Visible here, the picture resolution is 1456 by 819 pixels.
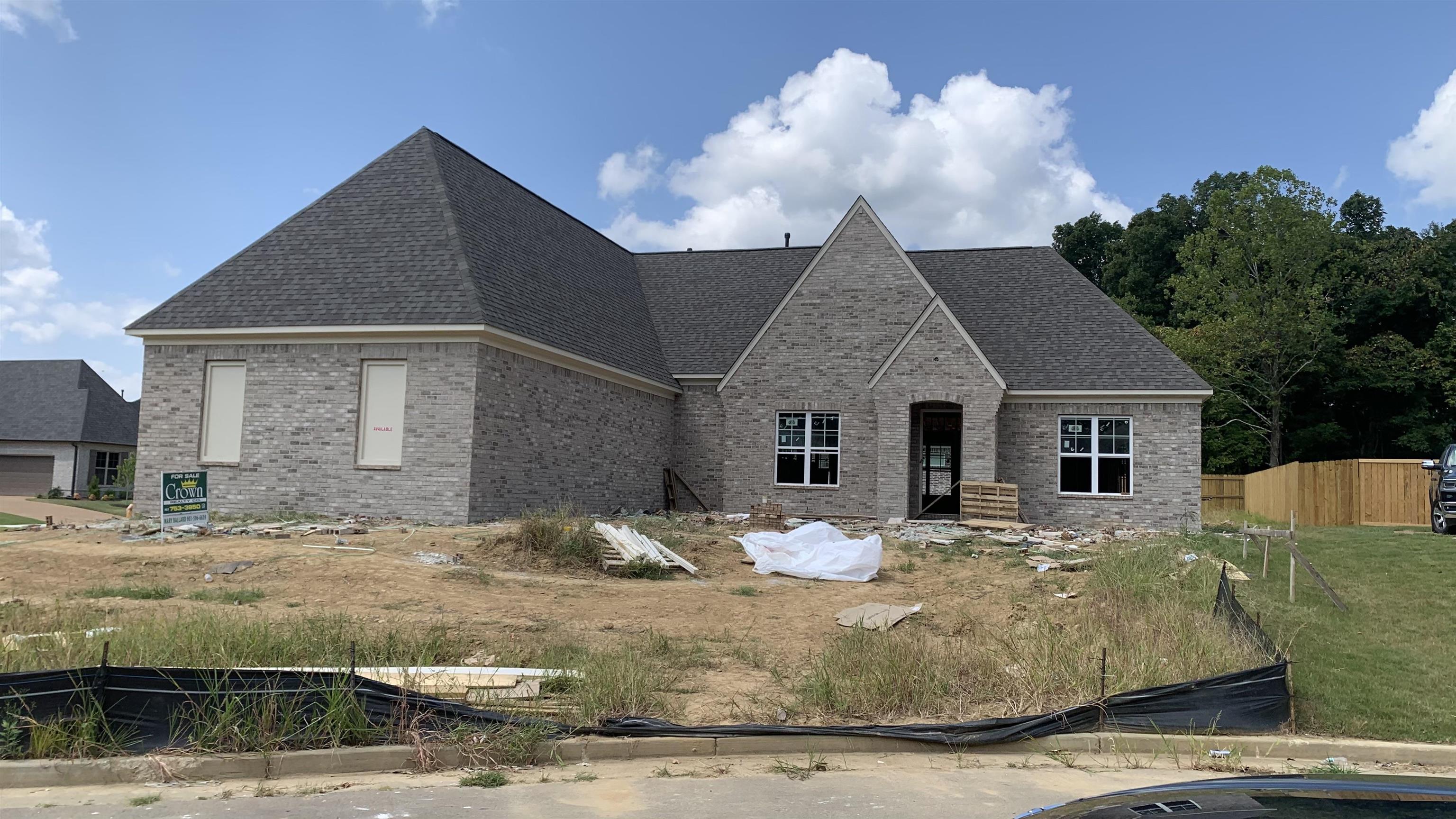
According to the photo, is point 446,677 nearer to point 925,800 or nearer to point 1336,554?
point 925,800

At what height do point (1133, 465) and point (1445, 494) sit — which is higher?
point (1133, 465)

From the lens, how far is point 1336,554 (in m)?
18.0

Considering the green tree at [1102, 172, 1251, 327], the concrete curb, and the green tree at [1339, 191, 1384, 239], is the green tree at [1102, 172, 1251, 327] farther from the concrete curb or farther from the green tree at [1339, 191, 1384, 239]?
the concrete curb

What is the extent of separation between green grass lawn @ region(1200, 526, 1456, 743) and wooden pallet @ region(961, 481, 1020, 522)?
4970 mm

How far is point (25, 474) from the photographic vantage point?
142 feet

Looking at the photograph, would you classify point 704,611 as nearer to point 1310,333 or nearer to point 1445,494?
point 1445,494

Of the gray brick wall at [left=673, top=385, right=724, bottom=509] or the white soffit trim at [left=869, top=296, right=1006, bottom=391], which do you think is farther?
the gray brick wall at [left=673, top=385, right=724, bottom=509]

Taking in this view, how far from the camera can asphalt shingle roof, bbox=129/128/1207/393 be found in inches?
780

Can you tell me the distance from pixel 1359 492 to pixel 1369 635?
20.5 meters

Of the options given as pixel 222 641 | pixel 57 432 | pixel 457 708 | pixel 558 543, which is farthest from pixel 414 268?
pixel 57 432

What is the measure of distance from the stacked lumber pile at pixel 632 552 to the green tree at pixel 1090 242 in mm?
58572

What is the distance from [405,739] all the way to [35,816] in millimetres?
2116

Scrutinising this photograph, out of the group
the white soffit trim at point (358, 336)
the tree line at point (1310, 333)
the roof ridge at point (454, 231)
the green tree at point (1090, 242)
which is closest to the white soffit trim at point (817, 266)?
the white soffit trim at point (358, 336)

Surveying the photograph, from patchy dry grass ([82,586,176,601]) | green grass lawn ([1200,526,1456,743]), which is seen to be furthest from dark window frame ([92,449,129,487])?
green grass lawn ([1200,526,1456,743])
